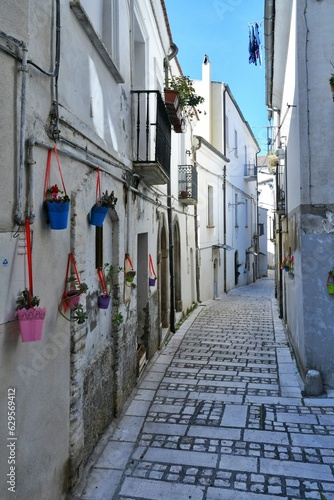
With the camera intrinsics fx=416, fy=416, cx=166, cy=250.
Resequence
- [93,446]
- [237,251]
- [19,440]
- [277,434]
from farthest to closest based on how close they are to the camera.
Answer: [237,251]
[277,434]
[93,446]
[19,440]

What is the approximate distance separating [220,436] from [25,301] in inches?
136

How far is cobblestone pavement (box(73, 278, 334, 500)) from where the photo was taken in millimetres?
4203

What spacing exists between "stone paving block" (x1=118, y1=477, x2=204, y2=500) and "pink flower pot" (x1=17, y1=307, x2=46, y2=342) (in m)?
2.25

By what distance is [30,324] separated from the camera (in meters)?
2.84

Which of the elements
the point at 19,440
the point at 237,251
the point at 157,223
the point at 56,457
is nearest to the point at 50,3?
the point at 19,440

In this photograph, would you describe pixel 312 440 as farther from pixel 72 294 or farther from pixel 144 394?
pixel 72 294

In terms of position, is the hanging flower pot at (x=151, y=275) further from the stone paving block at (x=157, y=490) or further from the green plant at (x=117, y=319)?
the stone paving block at (x=157, y=490)

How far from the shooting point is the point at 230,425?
5.57m

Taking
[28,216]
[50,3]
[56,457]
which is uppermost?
[50,3]

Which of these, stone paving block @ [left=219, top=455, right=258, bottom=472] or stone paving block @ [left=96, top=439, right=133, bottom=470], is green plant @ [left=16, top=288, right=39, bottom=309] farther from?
stone paving block @ [left=219, top=455, right=258, bottom=472]

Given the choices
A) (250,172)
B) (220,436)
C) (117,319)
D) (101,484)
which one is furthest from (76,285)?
(250,172)

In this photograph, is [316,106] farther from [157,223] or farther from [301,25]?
[157,223]

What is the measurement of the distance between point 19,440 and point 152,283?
561 centimetres

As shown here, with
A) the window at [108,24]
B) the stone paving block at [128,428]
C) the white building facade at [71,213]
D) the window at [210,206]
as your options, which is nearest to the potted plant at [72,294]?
the white building facade at [71,213]
